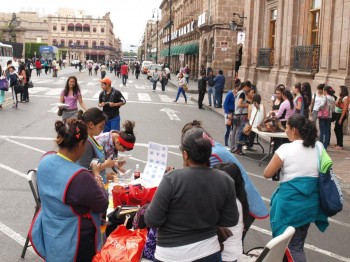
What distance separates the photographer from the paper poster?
564cm

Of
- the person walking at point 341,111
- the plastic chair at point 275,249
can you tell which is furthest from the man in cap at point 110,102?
the plastic chair at point 275,249

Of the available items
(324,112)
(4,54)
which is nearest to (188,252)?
(324,112)

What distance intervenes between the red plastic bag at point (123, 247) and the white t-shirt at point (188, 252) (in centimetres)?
54

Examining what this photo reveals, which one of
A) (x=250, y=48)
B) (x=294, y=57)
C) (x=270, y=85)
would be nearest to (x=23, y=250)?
(x=294, y=57)

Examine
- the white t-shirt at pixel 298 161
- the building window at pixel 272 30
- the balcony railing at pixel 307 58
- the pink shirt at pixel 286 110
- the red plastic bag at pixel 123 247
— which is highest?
the building window at pixel 272 30

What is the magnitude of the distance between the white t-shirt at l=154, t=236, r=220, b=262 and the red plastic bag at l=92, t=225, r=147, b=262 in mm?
542

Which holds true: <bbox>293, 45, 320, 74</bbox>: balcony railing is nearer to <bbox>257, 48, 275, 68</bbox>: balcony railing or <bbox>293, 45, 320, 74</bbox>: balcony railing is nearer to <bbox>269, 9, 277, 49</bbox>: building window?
<bbox>257, 48, 275, 68</bbox>: balcony railing

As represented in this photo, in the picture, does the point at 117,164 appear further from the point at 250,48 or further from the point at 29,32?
the point at 29,32

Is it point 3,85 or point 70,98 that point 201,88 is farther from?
point 70,98

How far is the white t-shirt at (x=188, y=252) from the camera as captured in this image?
10.6 ft

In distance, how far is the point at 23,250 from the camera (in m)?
5.40

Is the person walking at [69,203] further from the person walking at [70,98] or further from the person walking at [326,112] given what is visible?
Result: the person walking at [326,112]

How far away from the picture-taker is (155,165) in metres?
5.86

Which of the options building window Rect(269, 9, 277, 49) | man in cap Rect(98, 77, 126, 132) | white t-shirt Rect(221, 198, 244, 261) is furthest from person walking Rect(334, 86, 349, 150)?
building window Rect(269, 9, 277, 49)
